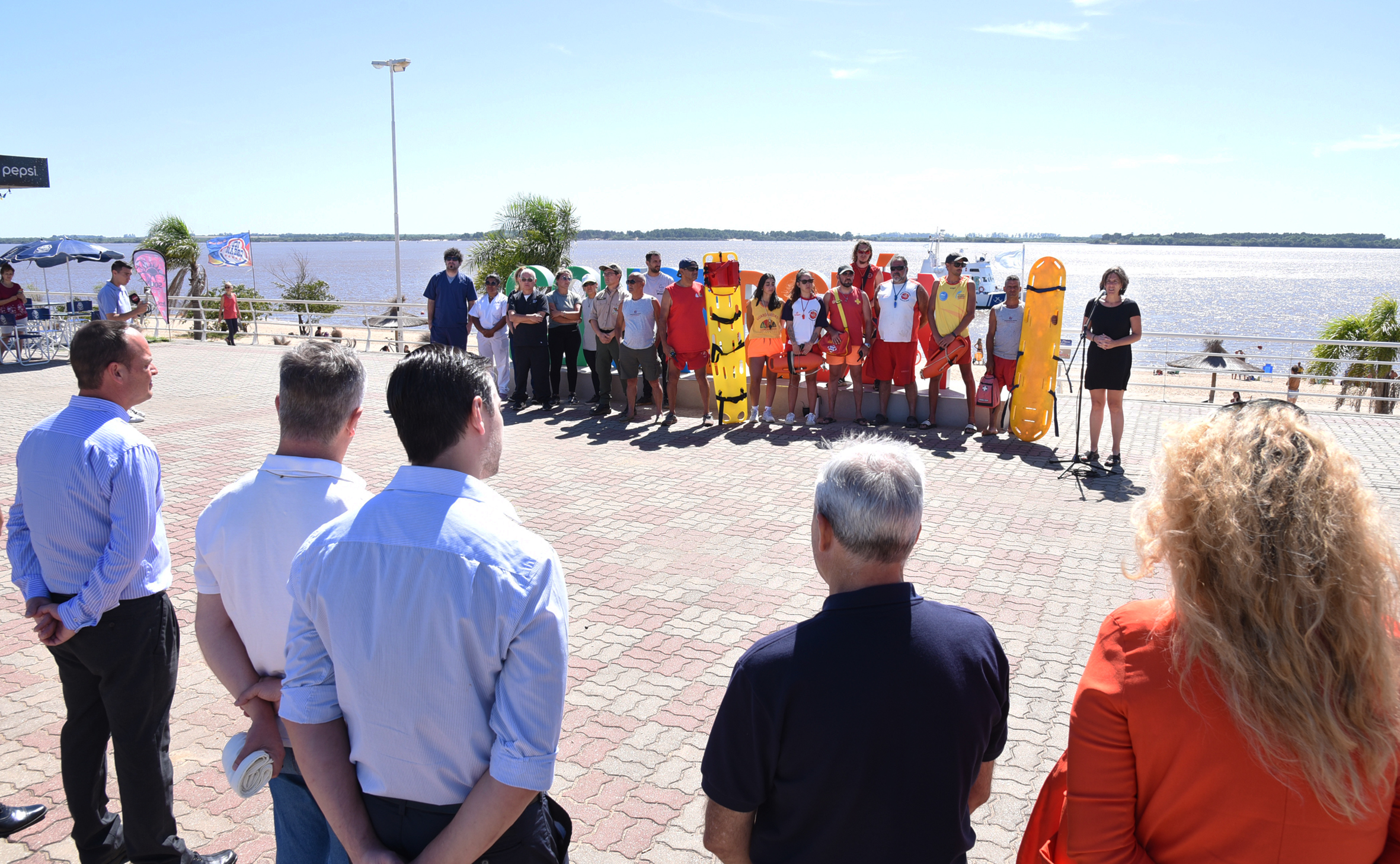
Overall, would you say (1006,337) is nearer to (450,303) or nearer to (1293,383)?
(450,303)

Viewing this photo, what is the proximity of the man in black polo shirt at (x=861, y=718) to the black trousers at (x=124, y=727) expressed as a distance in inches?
84.9

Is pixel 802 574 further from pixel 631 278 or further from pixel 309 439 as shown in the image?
pixel 631 278

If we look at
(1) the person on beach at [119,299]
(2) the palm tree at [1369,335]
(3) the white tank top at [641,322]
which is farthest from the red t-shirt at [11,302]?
(2) the palm tree at [1369,335]

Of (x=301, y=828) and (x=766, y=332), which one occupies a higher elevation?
(x=766, y=332)

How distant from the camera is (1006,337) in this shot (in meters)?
10.1

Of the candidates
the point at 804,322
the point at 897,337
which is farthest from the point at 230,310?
the point at 897,337

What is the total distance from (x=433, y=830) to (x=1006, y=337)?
9.50 meters

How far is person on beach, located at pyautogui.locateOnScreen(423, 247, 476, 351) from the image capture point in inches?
482

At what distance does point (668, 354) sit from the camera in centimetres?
1131

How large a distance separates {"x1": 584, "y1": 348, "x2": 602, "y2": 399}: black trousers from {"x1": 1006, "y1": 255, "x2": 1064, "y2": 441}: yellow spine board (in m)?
5.55

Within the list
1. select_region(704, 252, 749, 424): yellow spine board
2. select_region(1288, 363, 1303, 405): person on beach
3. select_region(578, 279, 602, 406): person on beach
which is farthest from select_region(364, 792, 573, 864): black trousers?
select_region(578, 279, 602, 406): person on beach

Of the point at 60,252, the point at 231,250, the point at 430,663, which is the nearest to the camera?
the point at 430,663

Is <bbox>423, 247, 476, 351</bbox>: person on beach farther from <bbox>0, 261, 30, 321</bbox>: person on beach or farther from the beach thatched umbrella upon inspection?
the beach thatched umbrella

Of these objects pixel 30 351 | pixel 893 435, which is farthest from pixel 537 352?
pixel 30 351
